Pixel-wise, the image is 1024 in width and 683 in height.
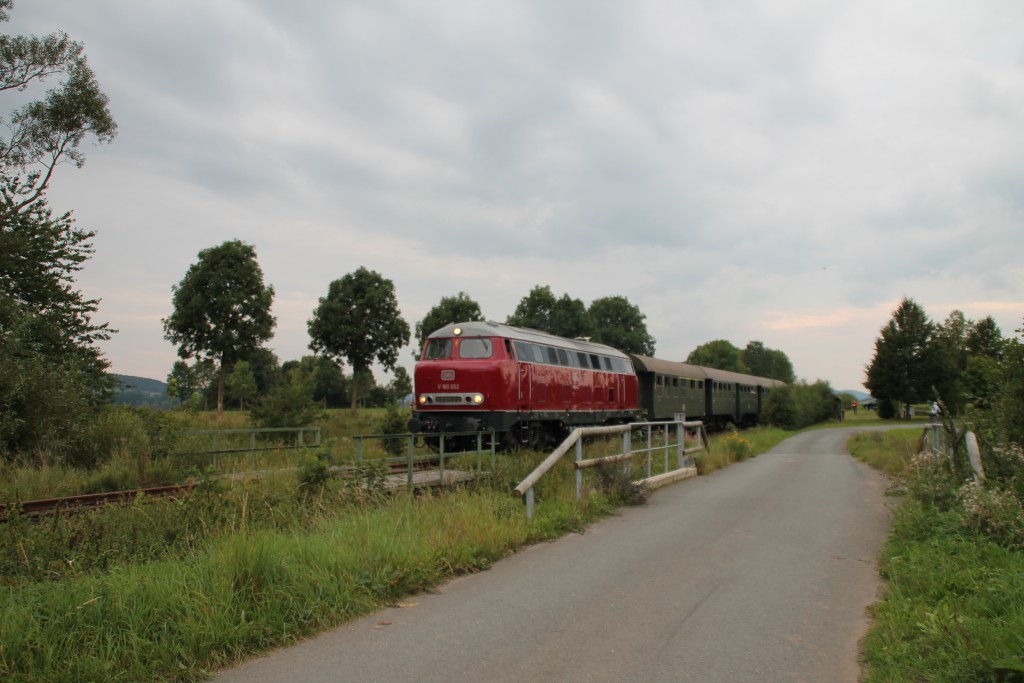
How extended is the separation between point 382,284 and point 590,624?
143ft

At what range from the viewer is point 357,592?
5629mm

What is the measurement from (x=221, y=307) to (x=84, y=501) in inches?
1229

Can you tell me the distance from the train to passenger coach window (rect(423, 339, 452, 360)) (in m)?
0.02

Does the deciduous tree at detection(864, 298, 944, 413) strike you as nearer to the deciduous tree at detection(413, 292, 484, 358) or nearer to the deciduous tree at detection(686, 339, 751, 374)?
the deciduous tree at detection(413, 292, 484, 358)

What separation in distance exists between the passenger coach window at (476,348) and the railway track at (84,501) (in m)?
7.74

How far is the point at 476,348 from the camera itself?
17.0 metres

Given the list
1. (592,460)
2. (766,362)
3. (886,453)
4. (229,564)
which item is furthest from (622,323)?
(766,362)

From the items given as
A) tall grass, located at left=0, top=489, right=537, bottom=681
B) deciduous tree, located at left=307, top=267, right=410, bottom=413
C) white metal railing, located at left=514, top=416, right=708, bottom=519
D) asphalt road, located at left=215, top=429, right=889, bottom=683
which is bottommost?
asphalt road, located at left=215, top=429, right=889, bottom=683

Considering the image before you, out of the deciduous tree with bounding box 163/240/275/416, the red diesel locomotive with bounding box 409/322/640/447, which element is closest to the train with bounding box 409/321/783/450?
the red diesel locomotive with bounding box 409/322/640/447

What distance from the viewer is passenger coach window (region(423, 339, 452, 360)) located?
691 inches

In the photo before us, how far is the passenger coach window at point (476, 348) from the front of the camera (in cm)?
1683

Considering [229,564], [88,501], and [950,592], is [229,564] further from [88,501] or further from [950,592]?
[88,501]

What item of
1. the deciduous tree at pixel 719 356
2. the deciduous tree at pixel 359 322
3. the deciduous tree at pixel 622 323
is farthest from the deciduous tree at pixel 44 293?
the deciduous tree at pixel 719 356

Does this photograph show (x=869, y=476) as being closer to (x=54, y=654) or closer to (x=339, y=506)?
(x=339, y=506)
